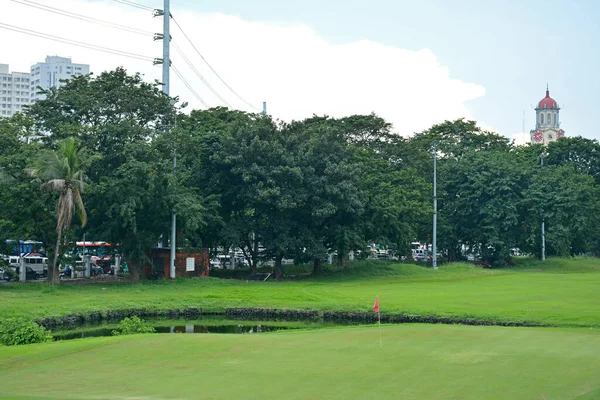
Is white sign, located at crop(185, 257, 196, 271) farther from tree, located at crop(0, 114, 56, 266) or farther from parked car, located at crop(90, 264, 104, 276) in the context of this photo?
tree, located at crop(0, 114, 56, 266)

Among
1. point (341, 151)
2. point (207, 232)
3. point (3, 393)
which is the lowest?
point (3, 393)

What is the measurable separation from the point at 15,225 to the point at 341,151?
89.6ft

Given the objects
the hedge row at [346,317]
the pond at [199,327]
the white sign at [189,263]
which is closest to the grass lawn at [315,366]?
the pond at [199,327]

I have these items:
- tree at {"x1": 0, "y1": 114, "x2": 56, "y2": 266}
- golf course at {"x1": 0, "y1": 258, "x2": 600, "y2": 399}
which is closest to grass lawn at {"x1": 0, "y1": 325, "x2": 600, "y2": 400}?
golf course at {"x1": 0, "y1": 258, "x2": 600, "y2": 399}

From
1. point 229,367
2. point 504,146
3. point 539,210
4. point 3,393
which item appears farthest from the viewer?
point 504,146

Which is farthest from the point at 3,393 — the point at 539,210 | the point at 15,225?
the point at 539,210

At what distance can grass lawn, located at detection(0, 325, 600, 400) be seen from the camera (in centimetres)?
1712

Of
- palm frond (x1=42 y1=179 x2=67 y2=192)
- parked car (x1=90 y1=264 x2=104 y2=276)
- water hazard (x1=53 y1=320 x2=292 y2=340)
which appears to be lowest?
water hazard (x1=53 y1=320 x2=292 y2=340)

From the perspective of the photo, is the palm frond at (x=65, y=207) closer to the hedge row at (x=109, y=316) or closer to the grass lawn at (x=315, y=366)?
the hedge row at (x=109, y=316)

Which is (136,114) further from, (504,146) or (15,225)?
(504,146)

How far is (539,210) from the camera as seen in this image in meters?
82.6

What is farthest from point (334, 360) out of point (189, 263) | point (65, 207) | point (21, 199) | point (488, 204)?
point (488, 204)

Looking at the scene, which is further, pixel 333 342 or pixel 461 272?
pixel 461 272

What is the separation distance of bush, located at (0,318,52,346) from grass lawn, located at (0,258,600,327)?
A: 5.00 meters
